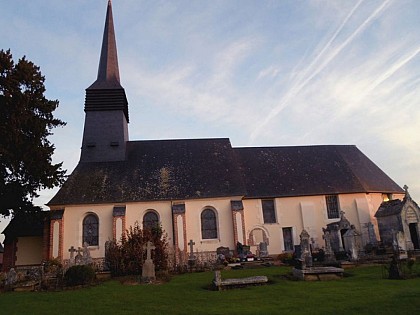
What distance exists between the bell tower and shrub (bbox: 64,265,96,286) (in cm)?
1363

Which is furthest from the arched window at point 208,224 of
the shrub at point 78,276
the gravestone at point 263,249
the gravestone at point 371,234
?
the shrub at point 78,276

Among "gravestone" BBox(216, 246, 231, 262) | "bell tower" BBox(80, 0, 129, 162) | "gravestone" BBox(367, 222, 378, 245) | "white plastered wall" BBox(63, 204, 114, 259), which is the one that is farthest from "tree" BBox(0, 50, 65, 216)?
"gravestone" BBox(367, 222, 378, 245)

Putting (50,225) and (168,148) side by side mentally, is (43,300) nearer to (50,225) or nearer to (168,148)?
(50,225)

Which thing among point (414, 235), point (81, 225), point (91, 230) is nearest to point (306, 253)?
point (414, 235)

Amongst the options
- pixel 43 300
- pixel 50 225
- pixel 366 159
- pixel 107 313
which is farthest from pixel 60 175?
pixel 366 159

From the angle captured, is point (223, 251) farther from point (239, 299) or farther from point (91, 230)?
point (239, 299)

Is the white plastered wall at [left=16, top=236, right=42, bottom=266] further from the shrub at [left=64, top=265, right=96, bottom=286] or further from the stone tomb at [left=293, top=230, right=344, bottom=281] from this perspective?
the stone tomb at [left=293, top=230, right=344, bottom=281]

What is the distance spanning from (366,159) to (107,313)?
27664 millimetres

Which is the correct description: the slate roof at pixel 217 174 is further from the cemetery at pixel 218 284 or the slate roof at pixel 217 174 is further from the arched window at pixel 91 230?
the cemetery at pixel 218 284

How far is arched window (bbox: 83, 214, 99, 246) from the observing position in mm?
24344

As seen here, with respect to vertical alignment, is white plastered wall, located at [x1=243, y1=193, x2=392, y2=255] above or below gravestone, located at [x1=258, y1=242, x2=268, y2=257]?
above

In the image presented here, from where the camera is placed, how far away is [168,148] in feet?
97.5

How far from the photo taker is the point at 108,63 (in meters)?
31.0

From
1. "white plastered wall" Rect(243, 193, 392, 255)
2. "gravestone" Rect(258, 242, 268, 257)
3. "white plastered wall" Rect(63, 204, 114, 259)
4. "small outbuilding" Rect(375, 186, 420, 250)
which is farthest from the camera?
"white plastered wall" Rect(243, 193, 392, 255)
